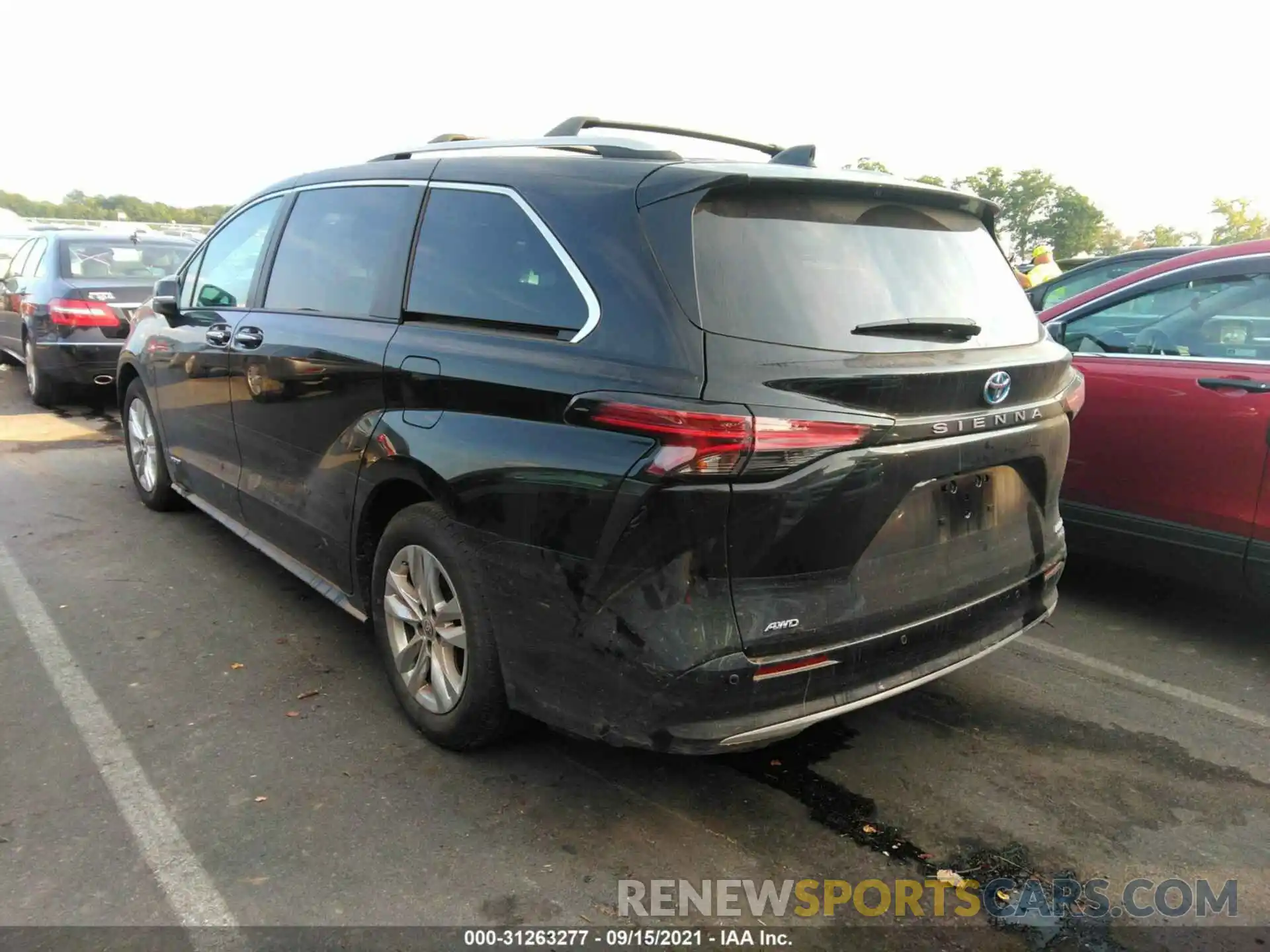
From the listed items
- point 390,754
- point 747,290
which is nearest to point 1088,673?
point 747,290

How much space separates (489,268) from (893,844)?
213 centimetres

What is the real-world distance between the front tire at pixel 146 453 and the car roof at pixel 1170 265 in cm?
484

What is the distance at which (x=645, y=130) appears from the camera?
3.68m

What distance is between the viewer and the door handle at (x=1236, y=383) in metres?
3.84

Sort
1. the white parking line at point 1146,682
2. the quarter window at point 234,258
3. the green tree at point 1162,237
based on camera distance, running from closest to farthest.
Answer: the white parking line at point 1146,682 → the quarter window at point 234,258 → the green tree at point 1162,237

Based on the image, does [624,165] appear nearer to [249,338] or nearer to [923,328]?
[923,328]

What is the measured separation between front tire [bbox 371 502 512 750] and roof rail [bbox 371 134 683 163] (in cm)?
124

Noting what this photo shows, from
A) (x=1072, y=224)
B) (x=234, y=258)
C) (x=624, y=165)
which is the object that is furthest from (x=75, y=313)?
(x=1072, y=224)

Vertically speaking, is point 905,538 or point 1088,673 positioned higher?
point 905,538

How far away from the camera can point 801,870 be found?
8.41 feet

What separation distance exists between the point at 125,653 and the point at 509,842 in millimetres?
2110

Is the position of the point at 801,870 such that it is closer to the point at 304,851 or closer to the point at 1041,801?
the point at 1041,801

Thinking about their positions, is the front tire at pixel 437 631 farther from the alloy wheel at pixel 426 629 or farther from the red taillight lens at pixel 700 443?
the red taillight lens at pixel 700 443

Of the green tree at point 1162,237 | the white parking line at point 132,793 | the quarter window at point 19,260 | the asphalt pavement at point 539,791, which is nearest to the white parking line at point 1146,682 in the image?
the asphalt pavement at point 539,791
